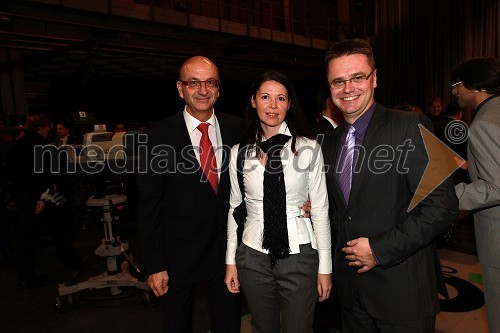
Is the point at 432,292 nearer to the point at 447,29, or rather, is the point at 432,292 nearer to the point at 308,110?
the point at 447,29

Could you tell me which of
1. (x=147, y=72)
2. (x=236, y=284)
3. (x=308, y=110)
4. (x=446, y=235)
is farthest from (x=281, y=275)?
(x=308, y=110)

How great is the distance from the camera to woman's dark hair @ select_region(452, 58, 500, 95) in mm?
1759

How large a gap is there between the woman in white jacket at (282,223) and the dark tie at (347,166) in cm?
11

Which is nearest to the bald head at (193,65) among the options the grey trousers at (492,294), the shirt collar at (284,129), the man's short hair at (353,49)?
the shirt collar at (284,129)

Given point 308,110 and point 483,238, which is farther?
point 308,110

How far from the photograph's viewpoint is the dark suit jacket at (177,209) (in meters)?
1.71

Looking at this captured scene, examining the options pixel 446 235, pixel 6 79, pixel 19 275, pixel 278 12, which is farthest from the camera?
pixel 278 12

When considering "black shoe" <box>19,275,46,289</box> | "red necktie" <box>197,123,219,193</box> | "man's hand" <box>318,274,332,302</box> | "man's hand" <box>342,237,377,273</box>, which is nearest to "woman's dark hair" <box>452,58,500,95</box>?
"man's hand" <box>342,237,377,273</box>

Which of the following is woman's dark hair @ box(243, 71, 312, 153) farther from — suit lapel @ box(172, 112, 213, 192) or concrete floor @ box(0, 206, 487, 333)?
concrete floor @ box(0, 206, 487, 333)

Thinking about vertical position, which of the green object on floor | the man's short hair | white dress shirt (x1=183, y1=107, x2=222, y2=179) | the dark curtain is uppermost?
the dark curtain

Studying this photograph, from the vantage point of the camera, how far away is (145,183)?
1710mm

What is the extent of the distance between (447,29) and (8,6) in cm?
844

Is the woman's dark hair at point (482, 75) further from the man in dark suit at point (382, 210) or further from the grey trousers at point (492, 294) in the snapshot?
the grey trousers at point (492, 294)

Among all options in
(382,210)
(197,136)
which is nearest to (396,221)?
(382,210)
